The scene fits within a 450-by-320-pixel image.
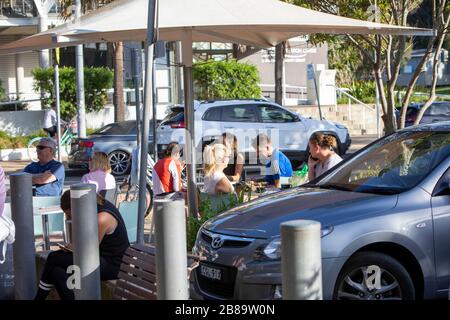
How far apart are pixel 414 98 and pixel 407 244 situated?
104ft

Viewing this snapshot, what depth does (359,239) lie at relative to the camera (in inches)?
252

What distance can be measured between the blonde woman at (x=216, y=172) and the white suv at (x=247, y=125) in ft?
26.3

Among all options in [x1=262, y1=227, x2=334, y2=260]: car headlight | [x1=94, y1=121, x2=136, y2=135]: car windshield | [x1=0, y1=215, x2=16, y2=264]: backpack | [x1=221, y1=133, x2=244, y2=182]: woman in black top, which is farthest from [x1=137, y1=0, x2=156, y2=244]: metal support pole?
[x1=94, y1=121, x2=136, y2=135]: car windshield

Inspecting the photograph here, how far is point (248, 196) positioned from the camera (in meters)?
9.91

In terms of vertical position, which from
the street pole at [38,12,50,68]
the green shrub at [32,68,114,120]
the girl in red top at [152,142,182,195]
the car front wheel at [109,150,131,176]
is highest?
the street pole at [38,12,50,68]

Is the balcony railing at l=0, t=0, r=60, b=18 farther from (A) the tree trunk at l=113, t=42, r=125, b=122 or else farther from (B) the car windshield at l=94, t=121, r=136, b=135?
(B) the car windshield at l=94, t=121, r=136, b=135

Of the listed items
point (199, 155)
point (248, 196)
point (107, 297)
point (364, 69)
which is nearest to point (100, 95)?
point (199, 155)

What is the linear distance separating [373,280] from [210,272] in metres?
1.29

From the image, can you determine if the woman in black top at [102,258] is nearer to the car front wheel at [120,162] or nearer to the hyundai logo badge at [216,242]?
the hyundai logo badge at [216,242]

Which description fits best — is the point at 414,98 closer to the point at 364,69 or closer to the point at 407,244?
the point at 364,69

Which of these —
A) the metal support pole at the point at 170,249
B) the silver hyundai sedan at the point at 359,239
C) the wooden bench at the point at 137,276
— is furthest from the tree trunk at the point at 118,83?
the metal support pole at the point at 170,249

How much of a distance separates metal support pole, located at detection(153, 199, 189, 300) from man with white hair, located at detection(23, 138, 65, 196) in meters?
5.74

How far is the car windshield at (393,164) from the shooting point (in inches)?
281

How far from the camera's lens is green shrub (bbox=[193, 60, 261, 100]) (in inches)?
1147
